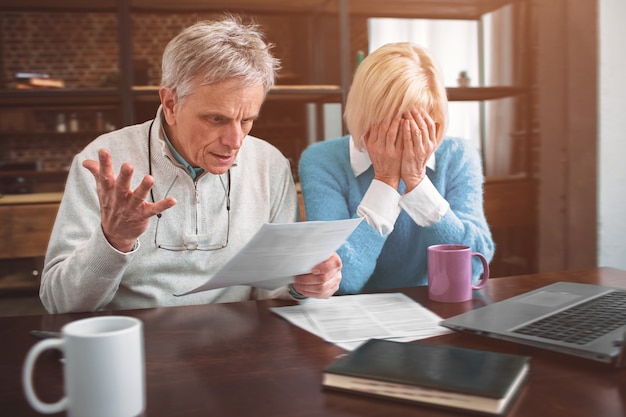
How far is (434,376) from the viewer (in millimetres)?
665

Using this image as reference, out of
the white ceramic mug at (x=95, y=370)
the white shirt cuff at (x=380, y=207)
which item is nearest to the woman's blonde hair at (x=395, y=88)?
the white shirt cuff at (x=380, y=207)

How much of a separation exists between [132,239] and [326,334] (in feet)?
1.23

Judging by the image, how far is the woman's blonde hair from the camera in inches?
59.6

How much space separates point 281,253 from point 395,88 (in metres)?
0.69

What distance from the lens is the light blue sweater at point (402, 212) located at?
4.91ft

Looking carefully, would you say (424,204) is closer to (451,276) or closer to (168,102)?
(451,276)

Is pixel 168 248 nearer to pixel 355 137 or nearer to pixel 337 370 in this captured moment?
pixel 355 137

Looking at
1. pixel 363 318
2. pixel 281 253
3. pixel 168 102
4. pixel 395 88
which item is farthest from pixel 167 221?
pixel 395 88

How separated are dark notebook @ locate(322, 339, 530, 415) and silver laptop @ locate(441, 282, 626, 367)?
14cm

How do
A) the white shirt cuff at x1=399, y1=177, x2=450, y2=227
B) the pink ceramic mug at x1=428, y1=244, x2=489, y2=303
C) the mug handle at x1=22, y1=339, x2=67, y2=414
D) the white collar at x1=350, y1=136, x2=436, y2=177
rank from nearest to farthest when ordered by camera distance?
the mug handle at x1=22, y1=339, x2=67, y2=414, the pink ceramic mug at x1=428, y1=244, x2=489, y2=303, the white shirt cuff at x1=399, y1=177, x2=450, y2=227, the white collar at x1=350, y1=136, x2=436, y2=177

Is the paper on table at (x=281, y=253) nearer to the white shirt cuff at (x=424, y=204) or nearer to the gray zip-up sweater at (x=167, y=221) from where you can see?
the gray zip-up sweater at (x=167, y=221)

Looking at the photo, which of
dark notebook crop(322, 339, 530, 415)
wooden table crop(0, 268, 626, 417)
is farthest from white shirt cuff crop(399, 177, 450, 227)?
dark notebook crop(322, 339, 530, 415)

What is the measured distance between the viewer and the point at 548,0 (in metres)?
3.00

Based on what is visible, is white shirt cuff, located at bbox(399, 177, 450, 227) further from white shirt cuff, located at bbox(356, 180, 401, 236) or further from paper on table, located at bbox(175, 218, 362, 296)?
paper on table, located at bbox(175, 218, 362, 296)
